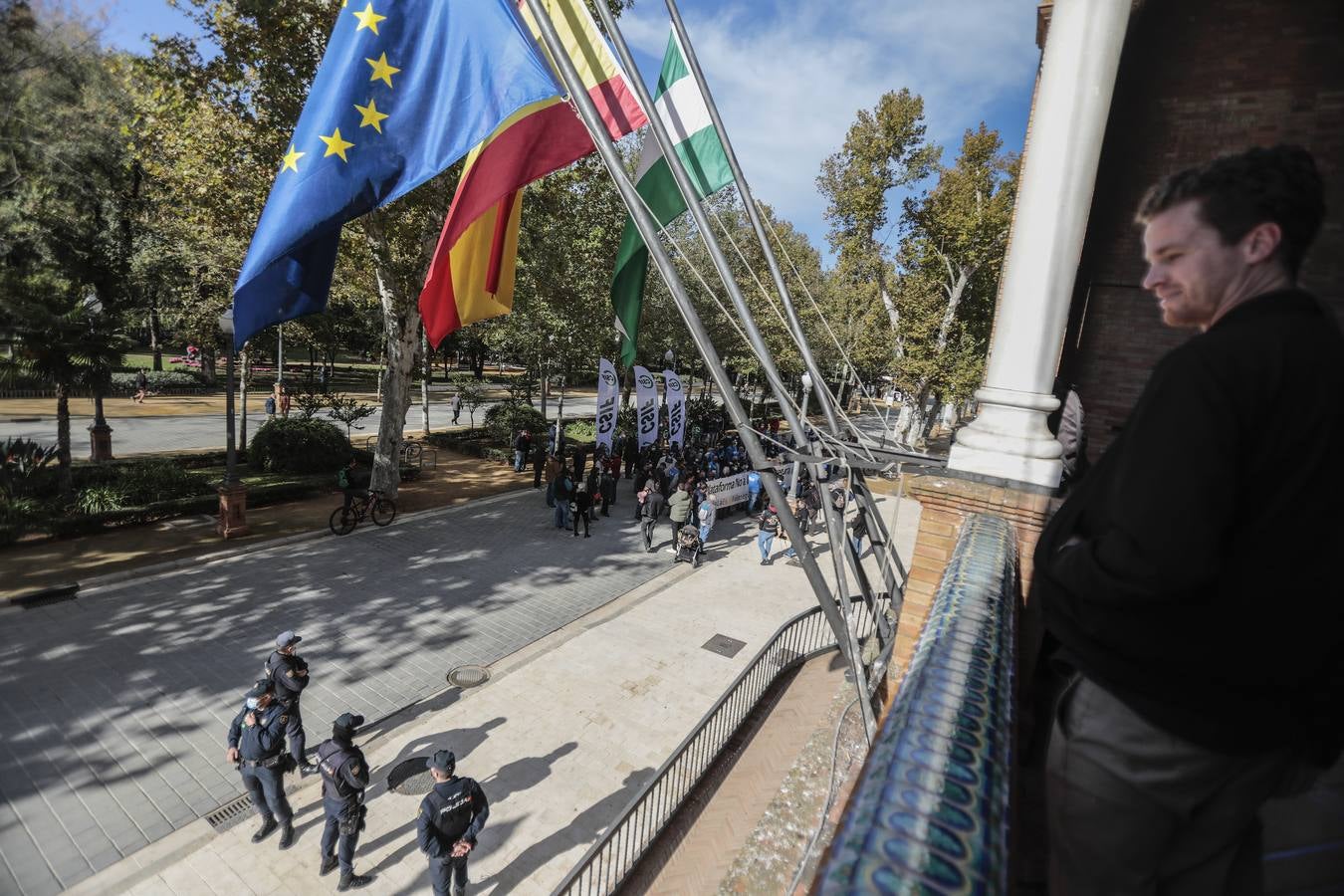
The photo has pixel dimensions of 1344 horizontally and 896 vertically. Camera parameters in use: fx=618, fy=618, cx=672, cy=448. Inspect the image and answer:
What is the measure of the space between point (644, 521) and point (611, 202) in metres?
12.1

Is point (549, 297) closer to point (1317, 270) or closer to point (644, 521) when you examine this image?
point (644, 521)

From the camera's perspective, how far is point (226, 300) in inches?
779

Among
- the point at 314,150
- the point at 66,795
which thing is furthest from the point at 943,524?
the point at 66,795

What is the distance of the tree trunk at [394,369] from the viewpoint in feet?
48.4

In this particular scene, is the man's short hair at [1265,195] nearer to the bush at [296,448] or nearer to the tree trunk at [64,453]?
the tree trunk at [64,453]

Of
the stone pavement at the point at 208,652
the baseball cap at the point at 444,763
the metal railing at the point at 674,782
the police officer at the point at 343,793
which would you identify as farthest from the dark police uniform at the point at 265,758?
the metal railing at the point at 674,782

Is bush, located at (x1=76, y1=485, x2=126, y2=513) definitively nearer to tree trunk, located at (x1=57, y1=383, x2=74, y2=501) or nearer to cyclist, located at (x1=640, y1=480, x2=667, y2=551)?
tree trunk, located at (x1=57, y1=383, x2=74, y2=501)

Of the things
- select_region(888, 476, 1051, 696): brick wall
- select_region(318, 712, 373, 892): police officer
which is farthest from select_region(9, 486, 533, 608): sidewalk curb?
select_region(888, 476, 1051, 696): brick wall

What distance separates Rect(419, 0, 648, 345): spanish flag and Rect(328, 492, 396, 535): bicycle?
9.84m

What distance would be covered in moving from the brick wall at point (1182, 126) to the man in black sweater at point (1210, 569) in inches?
196

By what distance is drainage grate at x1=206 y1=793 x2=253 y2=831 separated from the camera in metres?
5.88

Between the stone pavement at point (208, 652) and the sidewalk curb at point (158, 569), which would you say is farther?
the sidewalk curb at point (158, 569)

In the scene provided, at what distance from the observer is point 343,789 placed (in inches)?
209

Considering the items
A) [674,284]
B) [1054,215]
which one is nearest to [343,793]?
[674,284]
